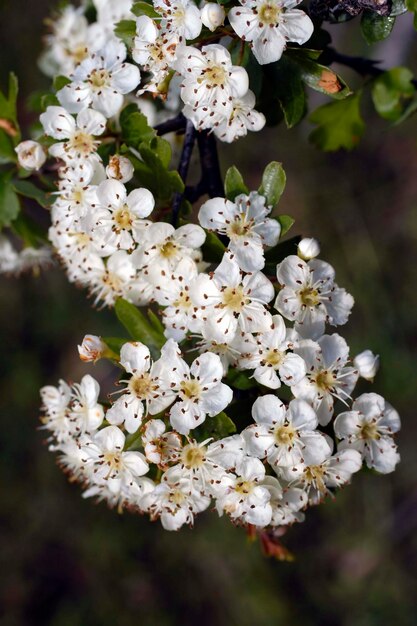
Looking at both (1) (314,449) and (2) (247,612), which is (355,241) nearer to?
(2) (247,612)

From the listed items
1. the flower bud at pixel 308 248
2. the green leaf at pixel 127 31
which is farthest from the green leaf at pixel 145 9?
the flower bud at pixel 308 248

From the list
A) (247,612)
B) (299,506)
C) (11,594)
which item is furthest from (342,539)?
(299,506)

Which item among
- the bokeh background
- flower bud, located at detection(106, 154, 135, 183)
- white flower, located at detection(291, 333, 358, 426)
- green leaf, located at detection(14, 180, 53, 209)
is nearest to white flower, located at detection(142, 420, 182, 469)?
white flower, located at detection(291, 333, 358, 426)

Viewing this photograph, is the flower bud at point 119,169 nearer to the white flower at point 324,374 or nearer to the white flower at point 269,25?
the white flower at point 269,25

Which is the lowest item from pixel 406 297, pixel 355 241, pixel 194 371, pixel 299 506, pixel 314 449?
pixel 406 297

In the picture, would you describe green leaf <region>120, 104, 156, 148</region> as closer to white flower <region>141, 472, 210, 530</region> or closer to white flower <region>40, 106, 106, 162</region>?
white flower <region>40, 106, 106, 162</region>
